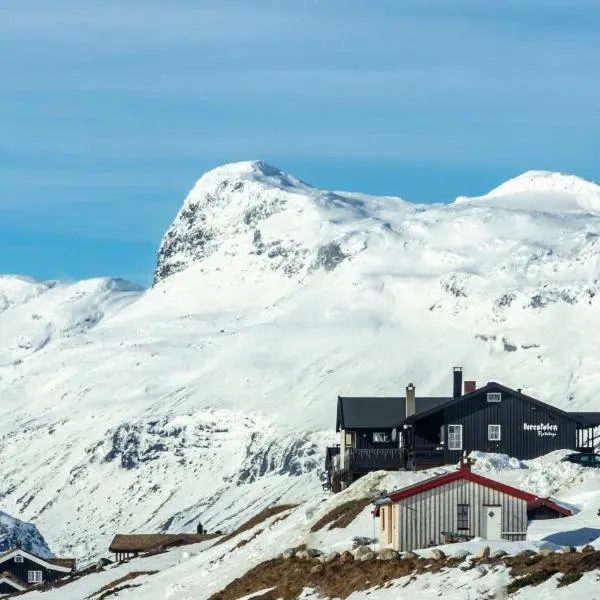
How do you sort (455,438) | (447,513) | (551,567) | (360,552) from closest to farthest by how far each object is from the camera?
(551,567), (360,552), (447,513), (455,438)

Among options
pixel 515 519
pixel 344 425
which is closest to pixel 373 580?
pixel 515 519

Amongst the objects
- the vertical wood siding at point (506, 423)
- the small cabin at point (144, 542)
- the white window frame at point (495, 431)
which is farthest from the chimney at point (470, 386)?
the small cabin at point (144, 542)

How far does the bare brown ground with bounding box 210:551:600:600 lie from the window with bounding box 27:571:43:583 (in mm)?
66035

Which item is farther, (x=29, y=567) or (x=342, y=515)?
(x=29, y=567)

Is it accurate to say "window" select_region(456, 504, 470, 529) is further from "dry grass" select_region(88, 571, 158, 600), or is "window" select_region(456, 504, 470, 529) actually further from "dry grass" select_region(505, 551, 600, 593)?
"dry grass" select_region(88, 571, 158, 600)

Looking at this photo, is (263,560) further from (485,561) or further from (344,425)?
(344,425)

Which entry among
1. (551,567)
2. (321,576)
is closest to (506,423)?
(321,576)

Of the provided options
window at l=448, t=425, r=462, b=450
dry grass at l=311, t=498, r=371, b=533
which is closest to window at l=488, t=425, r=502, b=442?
window at l=448, t=425, r=462, b=450

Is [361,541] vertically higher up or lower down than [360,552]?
higher up

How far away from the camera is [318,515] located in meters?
82.9

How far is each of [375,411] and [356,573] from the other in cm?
5696

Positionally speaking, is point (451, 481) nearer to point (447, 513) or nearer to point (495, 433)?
point (447, 513)

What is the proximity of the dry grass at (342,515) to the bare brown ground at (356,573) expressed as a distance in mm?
9191

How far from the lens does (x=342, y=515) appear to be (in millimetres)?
78625
